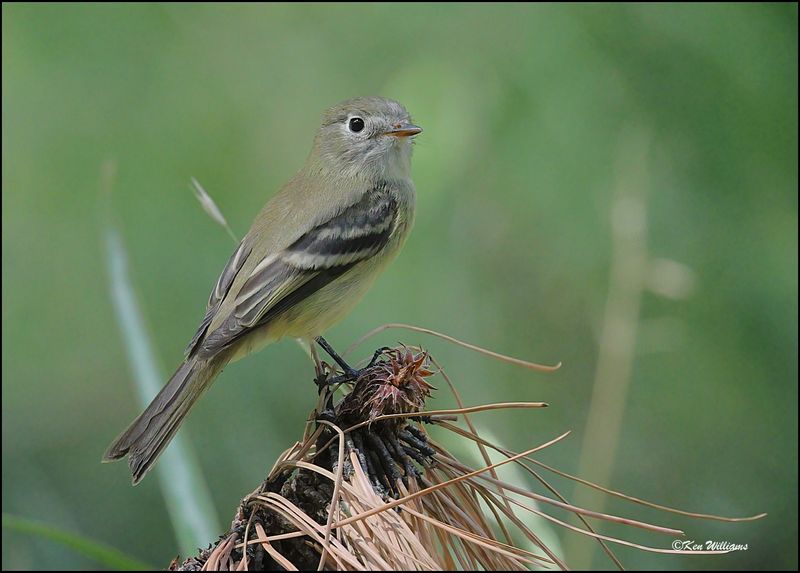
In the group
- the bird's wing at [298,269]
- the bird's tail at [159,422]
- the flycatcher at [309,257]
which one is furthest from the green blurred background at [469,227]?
the bird's tail at [159,422]

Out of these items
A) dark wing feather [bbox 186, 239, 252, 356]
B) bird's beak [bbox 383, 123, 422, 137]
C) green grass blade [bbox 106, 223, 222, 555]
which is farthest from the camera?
bird's beak [bbox 383, 123, 422, 137]

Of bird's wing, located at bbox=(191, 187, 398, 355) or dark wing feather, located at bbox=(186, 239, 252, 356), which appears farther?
dark wing feather, located at bbox=(186, 239, 252, 356)

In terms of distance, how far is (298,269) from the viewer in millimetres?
3195

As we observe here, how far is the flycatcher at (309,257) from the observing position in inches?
115

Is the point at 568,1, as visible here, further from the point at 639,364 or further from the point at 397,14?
the point at 639,364

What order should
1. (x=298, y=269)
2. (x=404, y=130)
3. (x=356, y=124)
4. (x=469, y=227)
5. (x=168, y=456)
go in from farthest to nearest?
(x=469, y=227) → (x=356, y=124) → (x=404, y=130) → (x=298, y=269) → (x=168, y=456)

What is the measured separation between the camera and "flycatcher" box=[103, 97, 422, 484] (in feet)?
9.56

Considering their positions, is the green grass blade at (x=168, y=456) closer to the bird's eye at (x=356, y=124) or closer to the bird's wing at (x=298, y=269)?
the bird's wing at (x=298, y=269)

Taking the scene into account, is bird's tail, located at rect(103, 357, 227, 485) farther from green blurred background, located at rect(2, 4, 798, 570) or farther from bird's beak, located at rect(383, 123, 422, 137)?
green blurred background, located at rect(2, 4, 798, 570)

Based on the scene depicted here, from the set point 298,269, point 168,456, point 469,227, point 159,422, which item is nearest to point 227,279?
point 298,269

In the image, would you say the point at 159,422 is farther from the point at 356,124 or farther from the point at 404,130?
the point at 356,124

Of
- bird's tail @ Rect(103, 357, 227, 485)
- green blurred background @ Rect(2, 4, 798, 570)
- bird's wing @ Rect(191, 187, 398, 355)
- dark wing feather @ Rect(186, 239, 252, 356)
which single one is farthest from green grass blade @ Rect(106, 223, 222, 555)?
green blurred background @ Rect(2, 4, 798, 570)

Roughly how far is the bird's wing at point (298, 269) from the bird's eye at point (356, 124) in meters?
0.56

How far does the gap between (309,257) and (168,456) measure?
38.3 inches
